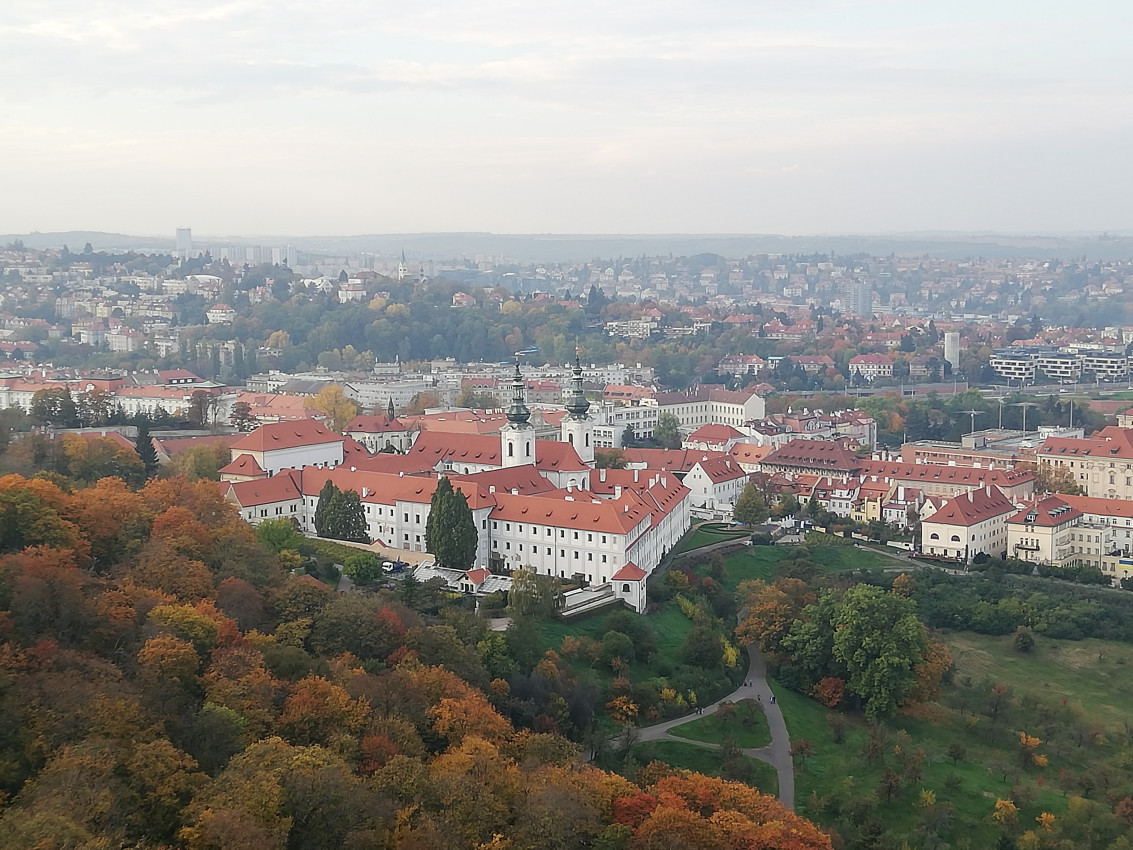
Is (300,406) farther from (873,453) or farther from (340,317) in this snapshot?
(340,317)

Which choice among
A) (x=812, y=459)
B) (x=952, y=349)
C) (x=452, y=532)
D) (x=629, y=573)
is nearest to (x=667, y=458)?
(x=812, y=459)

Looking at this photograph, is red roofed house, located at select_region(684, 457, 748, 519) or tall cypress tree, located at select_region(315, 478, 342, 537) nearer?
tall cypress tree, located at select_region(315, 478, 342, 537)

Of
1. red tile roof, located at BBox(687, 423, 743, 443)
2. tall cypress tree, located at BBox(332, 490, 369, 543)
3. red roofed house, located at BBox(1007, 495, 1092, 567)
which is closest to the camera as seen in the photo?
tall cypress tree, located at BBox(332, 490, 369, 543)

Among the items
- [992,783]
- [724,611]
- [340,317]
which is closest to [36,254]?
[340,317]

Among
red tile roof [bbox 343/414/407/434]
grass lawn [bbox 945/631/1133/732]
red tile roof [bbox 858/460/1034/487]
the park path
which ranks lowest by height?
grass lawn [bbox 945/631/1133/732]

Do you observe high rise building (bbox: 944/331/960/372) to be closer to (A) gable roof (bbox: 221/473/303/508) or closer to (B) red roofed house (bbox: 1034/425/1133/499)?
Result: (B) red roofed house (bbox: 1034/425/1133/499)

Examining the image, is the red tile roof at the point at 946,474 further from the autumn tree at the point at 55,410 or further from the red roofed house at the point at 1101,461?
the autumn tree at the point at 55,410

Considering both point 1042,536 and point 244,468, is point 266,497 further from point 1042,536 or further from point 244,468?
point 1042,536

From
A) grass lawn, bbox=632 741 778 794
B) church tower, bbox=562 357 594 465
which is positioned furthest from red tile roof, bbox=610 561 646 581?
church tower, bbox=562 357 594 465
